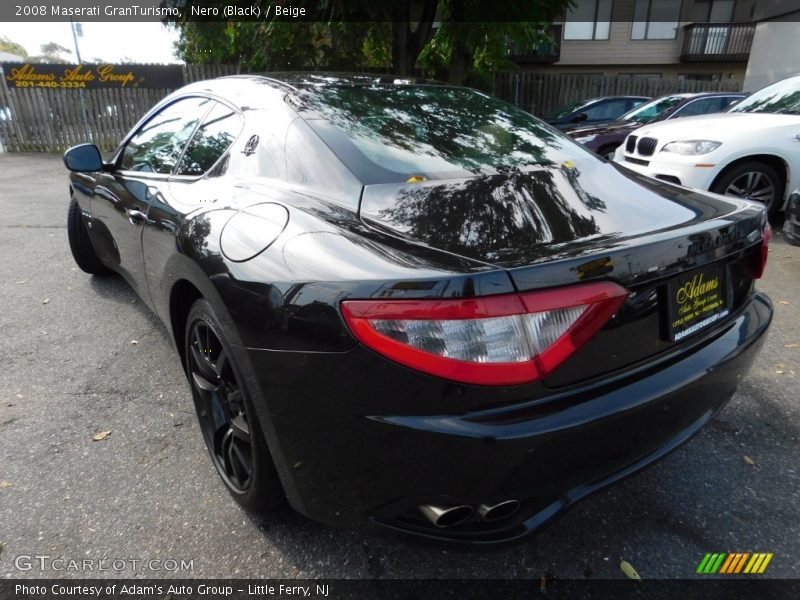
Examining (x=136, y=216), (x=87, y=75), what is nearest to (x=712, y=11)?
(x=87, y=75)

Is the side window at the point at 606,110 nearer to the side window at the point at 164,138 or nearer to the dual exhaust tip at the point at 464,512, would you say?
the side window at the point at 164,138

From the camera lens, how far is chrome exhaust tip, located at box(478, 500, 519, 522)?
1.39 m

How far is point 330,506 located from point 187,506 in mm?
888

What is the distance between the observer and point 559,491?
4.74 feet

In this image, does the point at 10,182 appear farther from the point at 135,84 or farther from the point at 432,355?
the point at 432,355

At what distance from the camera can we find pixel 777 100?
239 inches

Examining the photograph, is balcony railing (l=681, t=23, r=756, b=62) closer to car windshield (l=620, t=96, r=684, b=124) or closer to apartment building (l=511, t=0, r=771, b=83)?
apartment building (l=511, t=0, r=771, b=83)

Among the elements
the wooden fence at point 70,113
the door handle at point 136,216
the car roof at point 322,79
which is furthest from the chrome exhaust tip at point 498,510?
the wooden fence at point 70,113

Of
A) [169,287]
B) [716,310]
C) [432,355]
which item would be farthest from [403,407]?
[169,287]

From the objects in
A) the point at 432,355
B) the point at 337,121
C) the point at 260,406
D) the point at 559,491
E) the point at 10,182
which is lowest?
the point at 10,182

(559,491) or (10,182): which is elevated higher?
(559,491)

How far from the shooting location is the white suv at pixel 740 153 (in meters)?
5.47

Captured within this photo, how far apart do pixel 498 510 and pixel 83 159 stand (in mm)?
3164

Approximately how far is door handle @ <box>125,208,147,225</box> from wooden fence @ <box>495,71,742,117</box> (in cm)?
1483
